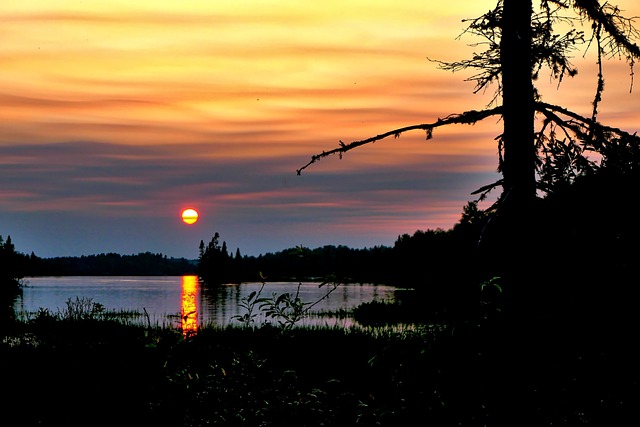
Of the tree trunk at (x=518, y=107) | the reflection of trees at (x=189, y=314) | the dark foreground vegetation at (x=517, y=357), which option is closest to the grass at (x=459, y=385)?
the dark foreground vegetation at (x=517, y=357)

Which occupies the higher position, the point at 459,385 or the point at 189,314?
the point at 189,314

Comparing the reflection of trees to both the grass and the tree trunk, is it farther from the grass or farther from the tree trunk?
the tree trunk

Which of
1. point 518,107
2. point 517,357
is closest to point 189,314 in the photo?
point 517,357

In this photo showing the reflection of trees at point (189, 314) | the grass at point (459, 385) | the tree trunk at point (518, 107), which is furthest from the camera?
the reflection of trees at point (189, 314)

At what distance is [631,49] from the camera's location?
9008mm

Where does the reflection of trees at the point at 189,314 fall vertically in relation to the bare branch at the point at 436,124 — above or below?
below

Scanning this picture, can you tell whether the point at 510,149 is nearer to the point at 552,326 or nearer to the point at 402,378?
the point at 552,326

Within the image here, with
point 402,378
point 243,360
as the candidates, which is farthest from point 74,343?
point 402,378

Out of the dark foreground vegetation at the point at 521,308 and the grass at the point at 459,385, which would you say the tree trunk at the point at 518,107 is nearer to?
the dark foreground vegetation at the point at 521,308

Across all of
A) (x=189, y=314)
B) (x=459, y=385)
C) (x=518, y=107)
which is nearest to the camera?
(x=459, y=385)

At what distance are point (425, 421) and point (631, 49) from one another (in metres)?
4.90

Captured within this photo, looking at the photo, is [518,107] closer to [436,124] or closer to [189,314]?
[436,124]

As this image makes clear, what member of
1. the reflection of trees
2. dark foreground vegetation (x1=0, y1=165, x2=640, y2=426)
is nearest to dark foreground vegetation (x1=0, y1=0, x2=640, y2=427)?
dark foreground vegetation (x1=0, y1=165, x2=640, y2=426)

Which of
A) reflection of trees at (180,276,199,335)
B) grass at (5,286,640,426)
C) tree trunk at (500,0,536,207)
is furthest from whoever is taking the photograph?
reflection of trees at (180,276,199,335)
